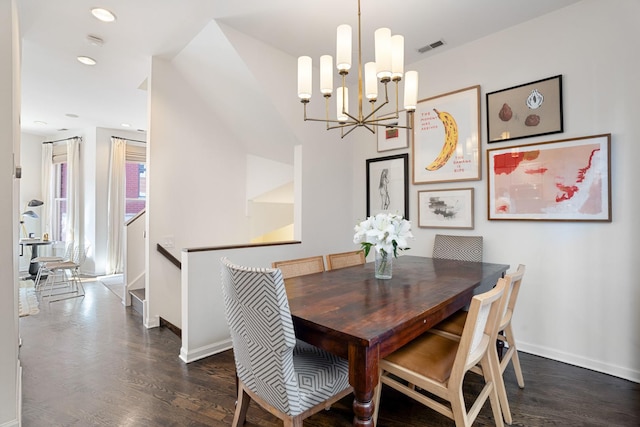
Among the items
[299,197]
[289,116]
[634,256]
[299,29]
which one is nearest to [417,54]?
[299,29]

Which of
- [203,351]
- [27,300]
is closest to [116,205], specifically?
[27,300]

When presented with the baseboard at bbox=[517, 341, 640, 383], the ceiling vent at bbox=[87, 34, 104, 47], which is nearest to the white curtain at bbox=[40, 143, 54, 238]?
the ceiling vent at bbox=[87, 34, 104, 47]

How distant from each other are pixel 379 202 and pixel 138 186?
215 inches

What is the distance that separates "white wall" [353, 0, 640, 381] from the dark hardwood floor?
271mm

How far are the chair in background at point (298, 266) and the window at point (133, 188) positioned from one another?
18.4 feet

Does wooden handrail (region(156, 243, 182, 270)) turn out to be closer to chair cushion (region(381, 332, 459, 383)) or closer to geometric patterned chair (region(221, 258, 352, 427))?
geometric patterned chair (region(221, 258, 352, 427))

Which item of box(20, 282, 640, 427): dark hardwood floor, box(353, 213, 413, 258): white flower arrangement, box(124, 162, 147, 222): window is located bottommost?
box(20, 282, 640, 427): dark hardwood floor

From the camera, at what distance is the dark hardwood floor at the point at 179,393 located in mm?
1843

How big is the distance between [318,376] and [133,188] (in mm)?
6630

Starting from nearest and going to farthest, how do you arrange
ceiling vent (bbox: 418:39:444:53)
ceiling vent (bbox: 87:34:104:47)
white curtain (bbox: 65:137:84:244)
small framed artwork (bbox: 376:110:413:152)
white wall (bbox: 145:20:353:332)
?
1. ceiling vent (bbox: 87:34:104:47)
2. ceiling vent (bbox: 418:39:444:53)
3. white wall (bbox: 145:20:353:332)
4. small framed artwork (bbox: 376:110:413:152)
5. white curtain (bbox: 65:137:84:244)

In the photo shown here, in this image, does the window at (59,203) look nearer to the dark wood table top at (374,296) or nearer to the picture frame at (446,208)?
the dark wood table top at (374,296)

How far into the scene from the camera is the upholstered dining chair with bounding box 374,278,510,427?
1.34 meters

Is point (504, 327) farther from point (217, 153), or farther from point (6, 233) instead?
point (217, 153)

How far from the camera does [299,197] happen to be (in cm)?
345
